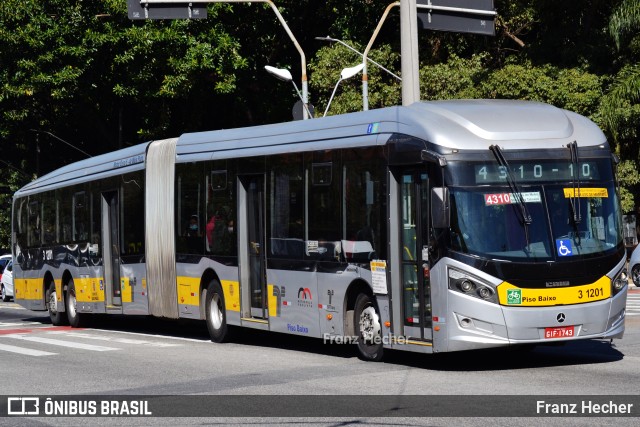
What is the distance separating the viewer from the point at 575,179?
554 inches

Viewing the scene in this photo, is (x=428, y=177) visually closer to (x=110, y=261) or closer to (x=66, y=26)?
(x=110, y=261)

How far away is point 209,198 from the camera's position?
19.5m

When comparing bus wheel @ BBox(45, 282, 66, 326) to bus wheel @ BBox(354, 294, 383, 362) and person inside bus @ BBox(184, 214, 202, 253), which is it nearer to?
person inside bus @ BBox(184, 214, 202, 253)

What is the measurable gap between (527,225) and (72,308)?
48.1 ft

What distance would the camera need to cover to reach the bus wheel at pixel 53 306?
26.8 metres

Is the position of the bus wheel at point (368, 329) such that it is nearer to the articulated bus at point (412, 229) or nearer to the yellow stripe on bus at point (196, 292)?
the articulated bus at point (412, 229)

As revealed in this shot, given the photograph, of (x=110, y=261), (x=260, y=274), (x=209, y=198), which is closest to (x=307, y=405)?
(x=260, y=274)

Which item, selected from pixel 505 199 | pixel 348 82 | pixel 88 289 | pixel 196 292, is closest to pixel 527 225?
pixel 505 199

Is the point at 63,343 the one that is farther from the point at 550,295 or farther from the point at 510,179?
the point at 550,295

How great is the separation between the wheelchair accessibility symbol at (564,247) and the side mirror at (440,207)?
1.27 metres

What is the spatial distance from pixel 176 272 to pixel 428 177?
7.72 meters

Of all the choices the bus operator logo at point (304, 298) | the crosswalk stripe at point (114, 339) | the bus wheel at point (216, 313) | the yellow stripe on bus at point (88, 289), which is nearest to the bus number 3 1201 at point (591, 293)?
the bus operator logo at point (304, 298)

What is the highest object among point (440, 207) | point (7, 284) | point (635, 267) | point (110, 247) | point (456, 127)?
point (456, 127)

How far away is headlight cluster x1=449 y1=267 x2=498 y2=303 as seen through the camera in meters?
13.4
